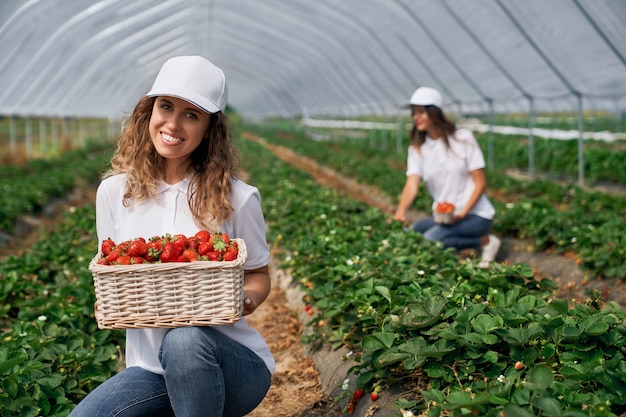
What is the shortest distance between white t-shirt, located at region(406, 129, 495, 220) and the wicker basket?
12.8ft

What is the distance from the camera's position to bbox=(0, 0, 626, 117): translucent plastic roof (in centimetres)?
984

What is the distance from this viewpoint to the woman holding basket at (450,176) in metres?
5.85

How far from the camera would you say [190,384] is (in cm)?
222

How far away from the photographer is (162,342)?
90.5 inches

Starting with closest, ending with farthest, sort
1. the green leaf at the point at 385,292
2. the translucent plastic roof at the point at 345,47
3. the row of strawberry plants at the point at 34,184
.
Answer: the green leaf at the point at 385,292, the row of strawberry plants at the point at 34,184, the translucent plastic roof at the point at 345,47

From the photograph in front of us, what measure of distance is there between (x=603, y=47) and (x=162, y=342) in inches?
319

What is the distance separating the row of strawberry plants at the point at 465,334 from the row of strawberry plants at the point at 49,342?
1193 mm

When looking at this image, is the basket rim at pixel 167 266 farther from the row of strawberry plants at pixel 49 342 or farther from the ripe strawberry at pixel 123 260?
the row of strawberry plants at pixel 49 342

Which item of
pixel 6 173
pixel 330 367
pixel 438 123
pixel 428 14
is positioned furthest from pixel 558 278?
pixel 6 173

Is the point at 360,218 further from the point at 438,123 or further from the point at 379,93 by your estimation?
the point at 379,93

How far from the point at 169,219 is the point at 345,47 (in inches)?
727

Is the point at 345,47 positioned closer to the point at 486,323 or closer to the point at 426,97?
the point at 426,97

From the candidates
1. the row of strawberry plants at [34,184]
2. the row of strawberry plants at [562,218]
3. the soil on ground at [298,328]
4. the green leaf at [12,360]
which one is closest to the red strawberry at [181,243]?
the green leaf at [12,360]

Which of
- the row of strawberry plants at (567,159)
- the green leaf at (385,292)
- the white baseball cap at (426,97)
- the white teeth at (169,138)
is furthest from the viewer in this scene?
the row of strawberry plants at (567,159)
